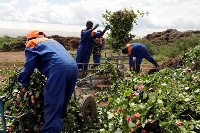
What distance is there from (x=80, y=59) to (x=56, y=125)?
519 cm

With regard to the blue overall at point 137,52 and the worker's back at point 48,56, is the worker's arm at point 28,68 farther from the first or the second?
the blue overall at point 137,52

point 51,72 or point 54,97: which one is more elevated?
point 51,72

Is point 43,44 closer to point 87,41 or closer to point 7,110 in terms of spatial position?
point 7,110

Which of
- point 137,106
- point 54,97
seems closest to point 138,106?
point 137,106

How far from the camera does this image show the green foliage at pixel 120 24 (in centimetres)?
929

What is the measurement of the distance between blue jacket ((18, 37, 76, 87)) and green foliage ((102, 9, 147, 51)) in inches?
250

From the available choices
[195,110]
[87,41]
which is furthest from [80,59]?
[195,110]

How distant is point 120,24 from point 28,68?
22.1 ft

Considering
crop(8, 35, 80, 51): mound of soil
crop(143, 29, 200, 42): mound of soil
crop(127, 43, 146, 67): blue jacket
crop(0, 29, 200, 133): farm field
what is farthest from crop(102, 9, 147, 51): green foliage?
crop(143, 29, 200, 42): mound of soil

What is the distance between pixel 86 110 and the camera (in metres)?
3.98

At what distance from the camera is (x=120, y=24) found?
9359 millimetres

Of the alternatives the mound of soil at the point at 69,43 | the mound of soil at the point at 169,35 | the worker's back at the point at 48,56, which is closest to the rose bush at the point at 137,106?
the worker's back at the point at 48,56

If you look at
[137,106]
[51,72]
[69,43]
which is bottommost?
[137,106]

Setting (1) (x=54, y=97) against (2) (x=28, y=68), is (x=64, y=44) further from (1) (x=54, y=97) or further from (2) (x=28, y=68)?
(1) (x=54, y=97)
